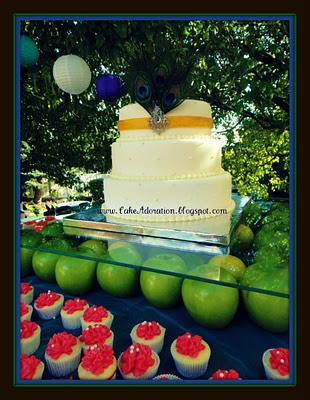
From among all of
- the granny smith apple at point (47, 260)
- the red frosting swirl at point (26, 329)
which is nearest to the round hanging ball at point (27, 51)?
the granny smith apple at point (47, 260)

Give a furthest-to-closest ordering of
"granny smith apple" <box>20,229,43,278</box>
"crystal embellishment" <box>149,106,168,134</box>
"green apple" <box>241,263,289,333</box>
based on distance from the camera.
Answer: "granny smith apple" <box>20,229,43,278</box>
"crystal embellishment" <box>149,106,168,134</box>
"green apple" <box>241,263,289,333</box>

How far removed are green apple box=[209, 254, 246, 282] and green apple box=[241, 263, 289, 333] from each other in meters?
0.04

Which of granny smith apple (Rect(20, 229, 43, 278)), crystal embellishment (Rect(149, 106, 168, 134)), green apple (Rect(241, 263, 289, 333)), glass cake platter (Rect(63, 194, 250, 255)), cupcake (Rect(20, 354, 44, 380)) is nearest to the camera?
green apple (Rect(241, 263, 289, 333))

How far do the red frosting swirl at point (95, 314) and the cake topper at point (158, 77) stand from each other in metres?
1.04

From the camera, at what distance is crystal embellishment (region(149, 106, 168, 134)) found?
5.20 ft

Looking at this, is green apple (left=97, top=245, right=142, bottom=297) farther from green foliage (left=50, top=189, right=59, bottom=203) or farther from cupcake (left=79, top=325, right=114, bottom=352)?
green foliage (left=50, top=189, right=59, bottom=203)

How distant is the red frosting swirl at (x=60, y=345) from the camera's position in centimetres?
133

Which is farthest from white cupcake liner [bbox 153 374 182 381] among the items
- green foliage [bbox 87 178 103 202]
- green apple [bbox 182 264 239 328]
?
green foliage [bbox 87 178 103 202]

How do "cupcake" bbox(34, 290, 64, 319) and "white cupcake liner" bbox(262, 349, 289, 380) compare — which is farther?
"cupcake" bbox(34, 290, 64, 319)

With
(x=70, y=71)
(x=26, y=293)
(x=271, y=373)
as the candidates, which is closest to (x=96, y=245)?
(x=26, y=293)

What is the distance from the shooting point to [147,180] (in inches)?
63.4

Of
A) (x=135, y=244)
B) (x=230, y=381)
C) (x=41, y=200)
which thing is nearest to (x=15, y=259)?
(x=135, y=244)

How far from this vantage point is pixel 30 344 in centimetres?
143

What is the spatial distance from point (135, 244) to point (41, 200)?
98.3 inches
